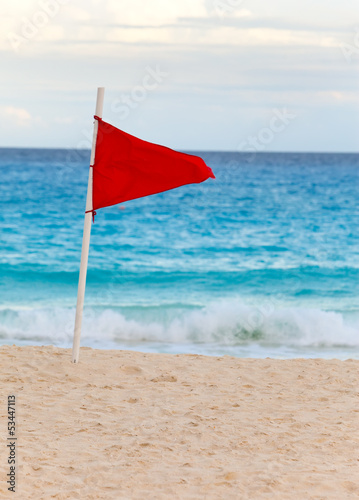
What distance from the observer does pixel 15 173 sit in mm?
54281

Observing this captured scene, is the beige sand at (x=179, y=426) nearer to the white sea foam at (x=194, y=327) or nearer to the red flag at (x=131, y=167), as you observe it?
the red flag at (x=131, y=167)

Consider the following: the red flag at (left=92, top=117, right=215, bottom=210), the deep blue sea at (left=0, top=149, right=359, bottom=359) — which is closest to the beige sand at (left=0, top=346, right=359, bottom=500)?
the red flag at (left=92, top=117, right=215, bottom=210)

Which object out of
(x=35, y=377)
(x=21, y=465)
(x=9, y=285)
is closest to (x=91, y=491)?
(x=21, y=465)

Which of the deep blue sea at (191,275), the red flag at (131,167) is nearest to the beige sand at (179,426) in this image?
the red flag at (131,167)

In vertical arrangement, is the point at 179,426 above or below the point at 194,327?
below

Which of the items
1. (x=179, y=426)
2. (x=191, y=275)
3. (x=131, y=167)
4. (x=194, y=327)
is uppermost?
(x=131, y=167)

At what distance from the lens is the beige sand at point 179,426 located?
4.31 m

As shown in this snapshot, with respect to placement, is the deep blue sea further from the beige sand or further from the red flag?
the red flag

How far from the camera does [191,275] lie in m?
16.9

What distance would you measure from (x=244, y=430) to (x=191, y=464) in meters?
0.90

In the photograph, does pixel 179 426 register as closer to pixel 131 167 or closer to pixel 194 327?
pixel 131 167

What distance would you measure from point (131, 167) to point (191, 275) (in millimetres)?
10048

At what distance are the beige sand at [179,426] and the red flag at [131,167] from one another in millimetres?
2065

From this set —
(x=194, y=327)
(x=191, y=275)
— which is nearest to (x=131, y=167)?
(x=194, y=327)
